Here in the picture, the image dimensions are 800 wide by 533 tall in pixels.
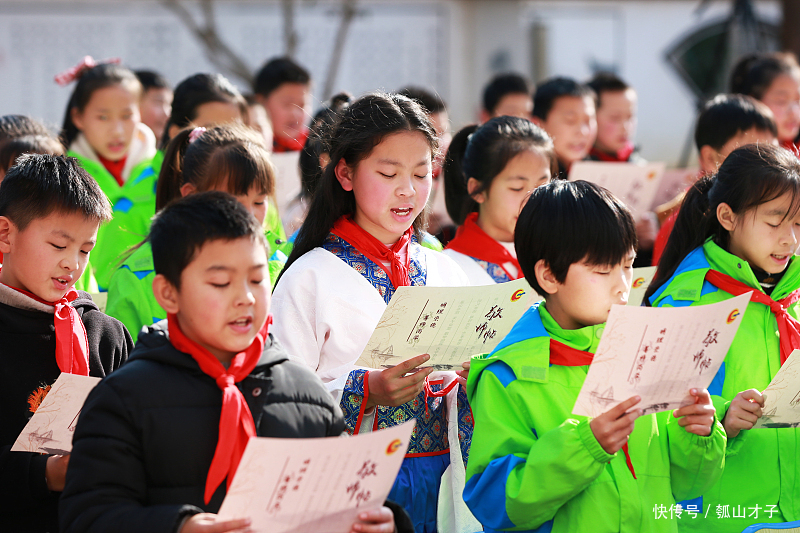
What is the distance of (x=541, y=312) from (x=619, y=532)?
1.71 feet

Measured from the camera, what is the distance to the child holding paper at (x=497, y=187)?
125 inches

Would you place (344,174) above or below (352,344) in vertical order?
above

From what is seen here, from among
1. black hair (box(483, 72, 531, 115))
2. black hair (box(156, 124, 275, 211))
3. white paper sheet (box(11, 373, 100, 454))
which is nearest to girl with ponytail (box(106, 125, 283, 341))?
black hair (box(156, 124, 275, 211))

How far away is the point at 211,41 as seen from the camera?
8.79m

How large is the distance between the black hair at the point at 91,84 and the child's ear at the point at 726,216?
3.05 metres

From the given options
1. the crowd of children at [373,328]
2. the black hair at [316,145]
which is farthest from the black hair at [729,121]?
the black hair at [316,145]

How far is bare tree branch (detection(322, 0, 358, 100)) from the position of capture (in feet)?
30.4

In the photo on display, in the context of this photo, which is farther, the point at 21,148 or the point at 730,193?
the point at 21,148

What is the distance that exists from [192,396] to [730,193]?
1.77 meters

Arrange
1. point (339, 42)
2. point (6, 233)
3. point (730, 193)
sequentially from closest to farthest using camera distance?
point (6, 233) < point (730, 193) < point (339, 42)

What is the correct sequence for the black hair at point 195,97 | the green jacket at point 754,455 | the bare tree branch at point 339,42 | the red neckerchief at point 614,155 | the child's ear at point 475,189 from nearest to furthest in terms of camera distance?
the green jacket at point 754,455
the child's ear at point 475,189
the black hair at point 195,97
the red neckerchief at point 614,155
the bare tree branch at point 339,42

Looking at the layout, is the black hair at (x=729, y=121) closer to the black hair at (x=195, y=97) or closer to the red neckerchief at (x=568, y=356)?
the black hair at (x=195, y=97)

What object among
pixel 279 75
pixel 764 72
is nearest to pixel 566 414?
pixel 764 72

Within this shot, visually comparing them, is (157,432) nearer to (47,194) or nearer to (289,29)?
(47,194)
